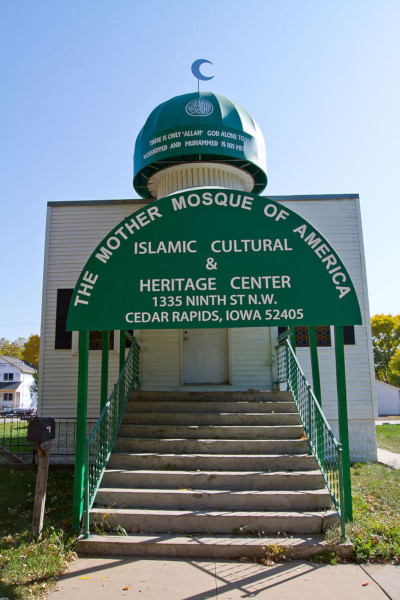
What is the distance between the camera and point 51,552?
192 inches

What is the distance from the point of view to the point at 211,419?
287 inches

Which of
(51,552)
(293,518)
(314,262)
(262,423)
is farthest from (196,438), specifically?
(314,262)

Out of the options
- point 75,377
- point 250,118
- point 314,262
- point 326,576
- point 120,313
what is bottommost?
point 326,576

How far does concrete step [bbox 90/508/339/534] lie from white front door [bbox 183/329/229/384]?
456 cm

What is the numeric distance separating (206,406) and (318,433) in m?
2.10

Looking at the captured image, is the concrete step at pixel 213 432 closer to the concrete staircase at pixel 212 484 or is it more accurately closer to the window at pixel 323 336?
the concrete staircase at pixel 212 484

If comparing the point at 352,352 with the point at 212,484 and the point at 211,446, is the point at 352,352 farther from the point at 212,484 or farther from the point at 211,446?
the point at 212,484

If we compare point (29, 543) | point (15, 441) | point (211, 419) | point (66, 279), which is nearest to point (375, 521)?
point (211, 419)

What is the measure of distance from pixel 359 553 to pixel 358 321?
99.0 inches

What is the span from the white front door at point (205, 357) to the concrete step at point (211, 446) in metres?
3.23

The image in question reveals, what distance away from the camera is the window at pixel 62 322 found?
10375mm

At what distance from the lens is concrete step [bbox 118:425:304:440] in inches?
270

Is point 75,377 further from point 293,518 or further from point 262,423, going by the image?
point 293,518

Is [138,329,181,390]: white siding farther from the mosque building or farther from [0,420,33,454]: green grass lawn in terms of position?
[0,420,33,454]: green grass lawn
